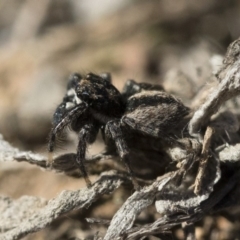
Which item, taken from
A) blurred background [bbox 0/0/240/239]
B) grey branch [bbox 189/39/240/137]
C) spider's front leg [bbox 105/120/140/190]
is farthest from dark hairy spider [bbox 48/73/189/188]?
blurred background [bbox 0/0/240/239]

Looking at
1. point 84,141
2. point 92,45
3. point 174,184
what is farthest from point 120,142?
point 92,45

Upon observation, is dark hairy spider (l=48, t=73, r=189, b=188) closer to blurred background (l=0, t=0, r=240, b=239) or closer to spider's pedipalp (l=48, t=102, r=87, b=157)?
spider's pedipalp (l=48, t=102, r=87, b=157)

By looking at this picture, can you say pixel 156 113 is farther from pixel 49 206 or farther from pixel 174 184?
pixel 49 206

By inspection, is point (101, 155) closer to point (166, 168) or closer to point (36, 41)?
point (166, 168)

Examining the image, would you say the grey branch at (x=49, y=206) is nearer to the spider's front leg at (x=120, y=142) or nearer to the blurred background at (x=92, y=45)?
the spider's front leg at (x=120, y=142)

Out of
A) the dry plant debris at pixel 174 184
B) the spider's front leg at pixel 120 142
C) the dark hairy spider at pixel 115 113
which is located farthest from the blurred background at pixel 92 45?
the dry plant debris at pixel 174 184
